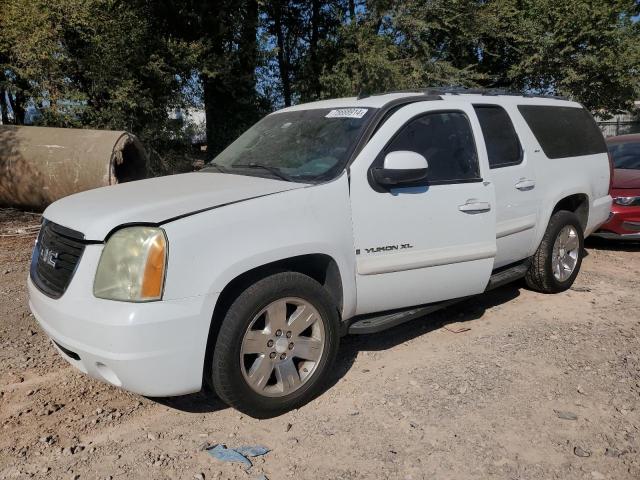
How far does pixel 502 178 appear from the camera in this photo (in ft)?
14.7

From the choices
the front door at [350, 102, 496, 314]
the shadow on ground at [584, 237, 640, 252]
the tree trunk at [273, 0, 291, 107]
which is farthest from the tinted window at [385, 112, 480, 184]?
the tree trunk at [273, 0, 291, 107]

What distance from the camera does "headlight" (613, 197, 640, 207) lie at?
7158 mm

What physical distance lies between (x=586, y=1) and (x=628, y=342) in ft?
59.4

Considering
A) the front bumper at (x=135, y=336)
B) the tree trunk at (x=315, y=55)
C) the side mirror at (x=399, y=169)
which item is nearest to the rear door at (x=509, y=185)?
the side mirror at (x=399, y=169)

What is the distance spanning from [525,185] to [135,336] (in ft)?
11.4

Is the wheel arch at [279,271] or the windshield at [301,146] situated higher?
the windshield at [301,146]

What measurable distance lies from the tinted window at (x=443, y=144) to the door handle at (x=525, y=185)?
67 centimetres

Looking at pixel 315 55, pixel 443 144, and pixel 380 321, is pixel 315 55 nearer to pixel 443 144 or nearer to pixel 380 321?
pixel 443 144

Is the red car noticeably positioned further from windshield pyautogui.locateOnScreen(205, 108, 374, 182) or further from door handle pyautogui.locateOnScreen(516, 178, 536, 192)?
windshield pyautogui.locateOnScreen(205, 108, 374, 182)

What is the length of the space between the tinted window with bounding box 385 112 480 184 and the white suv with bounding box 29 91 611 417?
1 cm

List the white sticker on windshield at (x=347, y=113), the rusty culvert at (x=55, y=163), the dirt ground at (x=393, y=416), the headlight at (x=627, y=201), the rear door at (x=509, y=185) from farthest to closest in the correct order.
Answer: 1. the rusty culvert at (x=55, y=163)
2. the headlight at (x=627, y=201)
3. the rear door at (x=509, y=185)
4. the white sticker on windshield at (x=347, y=113)
5. the dirt ground at (x=393, y=416)

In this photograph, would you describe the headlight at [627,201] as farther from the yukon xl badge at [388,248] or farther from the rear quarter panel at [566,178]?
the yukon xl badge at [388,248]

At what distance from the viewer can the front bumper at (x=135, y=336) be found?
2.73m

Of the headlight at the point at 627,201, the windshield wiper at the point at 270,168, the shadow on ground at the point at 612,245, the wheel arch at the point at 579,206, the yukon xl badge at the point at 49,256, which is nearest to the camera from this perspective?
the yukon xl badge at the point at 49,256
